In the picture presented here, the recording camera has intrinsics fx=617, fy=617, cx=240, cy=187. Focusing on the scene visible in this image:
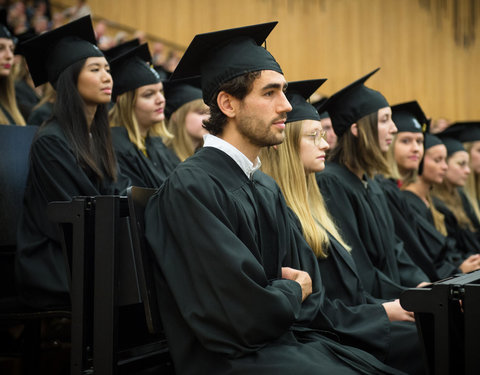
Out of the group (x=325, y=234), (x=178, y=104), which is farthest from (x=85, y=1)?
(x=325, y=234)

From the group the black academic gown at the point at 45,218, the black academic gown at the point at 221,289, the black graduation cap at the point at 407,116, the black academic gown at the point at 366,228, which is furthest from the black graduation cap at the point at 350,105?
the black academic gown at the point at 221,289

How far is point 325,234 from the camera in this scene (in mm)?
2840

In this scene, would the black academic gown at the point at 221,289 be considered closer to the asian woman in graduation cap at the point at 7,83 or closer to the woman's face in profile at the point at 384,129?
the woman's face in profile at the point at 384,129

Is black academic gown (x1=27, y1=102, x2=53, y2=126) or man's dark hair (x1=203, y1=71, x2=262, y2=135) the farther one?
black academic gown (x1=27, y1=102, x2=53, y2=126)

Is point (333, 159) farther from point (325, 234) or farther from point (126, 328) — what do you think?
point (126, 328)

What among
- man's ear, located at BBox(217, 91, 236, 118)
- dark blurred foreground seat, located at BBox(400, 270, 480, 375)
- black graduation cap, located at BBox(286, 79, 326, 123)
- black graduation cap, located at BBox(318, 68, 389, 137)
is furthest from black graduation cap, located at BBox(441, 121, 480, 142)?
dark blurred foreground seat, located at BBox(400, 270, 480, 375)

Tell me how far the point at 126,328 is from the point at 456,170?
13.0 feet

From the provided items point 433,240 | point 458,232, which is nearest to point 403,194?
point 433,240

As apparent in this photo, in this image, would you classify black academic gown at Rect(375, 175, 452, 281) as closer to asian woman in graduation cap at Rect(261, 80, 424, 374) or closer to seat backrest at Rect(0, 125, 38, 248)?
asian woman in graduation cap at Rect(261, 80, 424, 374)

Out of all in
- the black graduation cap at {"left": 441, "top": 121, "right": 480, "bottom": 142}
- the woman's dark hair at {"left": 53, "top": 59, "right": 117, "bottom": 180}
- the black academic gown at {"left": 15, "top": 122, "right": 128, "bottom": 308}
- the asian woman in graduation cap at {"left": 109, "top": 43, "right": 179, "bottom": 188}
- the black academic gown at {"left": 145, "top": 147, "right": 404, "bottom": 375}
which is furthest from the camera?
the black graduation cap at {"left": 441, "top": 121, "right": 480, "bottom": 142}

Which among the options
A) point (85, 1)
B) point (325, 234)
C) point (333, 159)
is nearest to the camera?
point (325, 234)

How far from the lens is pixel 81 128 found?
332 cm

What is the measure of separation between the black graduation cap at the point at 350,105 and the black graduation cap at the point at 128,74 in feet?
4.17

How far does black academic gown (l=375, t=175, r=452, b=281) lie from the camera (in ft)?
14.0
